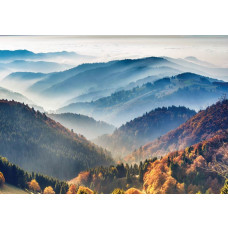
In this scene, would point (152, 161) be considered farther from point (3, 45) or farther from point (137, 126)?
point (3, 45)

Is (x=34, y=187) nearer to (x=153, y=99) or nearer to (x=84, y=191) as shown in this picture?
(x=84, y=191)

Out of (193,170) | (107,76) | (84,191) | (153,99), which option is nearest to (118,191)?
(84,191)

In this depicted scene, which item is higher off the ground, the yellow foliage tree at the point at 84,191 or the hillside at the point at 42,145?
the hillside at the point at 42,145

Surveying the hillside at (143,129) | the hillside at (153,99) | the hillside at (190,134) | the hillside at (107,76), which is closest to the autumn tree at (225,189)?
the hillside at (190,134)

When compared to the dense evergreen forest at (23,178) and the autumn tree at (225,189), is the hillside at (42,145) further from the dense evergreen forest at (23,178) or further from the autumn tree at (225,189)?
the autumn tree at (225,189)

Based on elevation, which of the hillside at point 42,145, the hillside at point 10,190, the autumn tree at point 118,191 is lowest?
the hillside at point 10,190

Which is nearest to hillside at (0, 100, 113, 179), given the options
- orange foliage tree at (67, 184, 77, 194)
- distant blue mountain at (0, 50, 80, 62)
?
orange foliage tree at (67, 184, 77, 194)

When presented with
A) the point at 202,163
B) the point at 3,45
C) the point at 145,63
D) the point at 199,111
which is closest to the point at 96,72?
the point at 145,63
